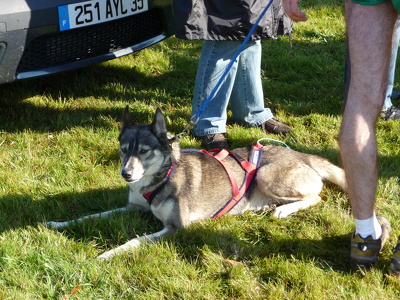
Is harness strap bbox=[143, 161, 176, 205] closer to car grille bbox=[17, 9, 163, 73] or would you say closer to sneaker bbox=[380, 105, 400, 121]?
car grille bbox=[17, 9, 163, 73]

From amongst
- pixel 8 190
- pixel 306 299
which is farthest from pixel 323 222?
pixel 8 190

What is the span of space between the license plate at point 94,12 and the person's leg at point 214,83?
0.80 meters

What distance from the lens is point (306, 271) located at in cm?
296

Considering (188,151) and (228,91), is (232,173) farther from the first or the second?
(228,91)

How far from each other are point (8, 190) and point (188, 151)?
1355 mm

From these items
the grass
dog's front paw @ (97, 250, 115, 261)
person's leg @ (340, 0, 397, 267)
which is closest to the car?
the grass

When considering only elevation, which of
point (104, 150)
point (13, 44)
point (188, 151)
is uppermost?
point (13, 44)

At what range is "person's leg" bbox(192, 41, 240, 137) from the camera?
4551mm

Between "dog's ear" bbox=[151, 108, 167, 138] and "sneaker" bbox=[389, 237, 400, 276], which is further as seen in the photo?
"dog's ear" bbox=[151, 108, 167, 138]

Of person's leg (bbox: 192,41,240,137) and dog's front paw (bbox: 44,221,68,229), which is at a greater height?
person's leg (bbox: 192,41,240,137)

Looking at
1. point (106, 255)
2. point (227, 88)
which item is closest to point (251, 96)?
point (227, 88)

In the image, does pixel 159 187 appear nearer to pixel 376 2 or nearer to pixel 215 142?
pixel 215 142

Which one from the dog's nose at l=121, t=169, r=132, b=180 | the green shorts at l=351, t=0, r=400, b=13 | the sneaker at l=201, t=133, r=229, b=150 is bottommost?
the sneaker at l=201, t=133, r=229, b=150

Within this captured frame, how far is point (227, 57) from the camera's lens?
4.58 m
